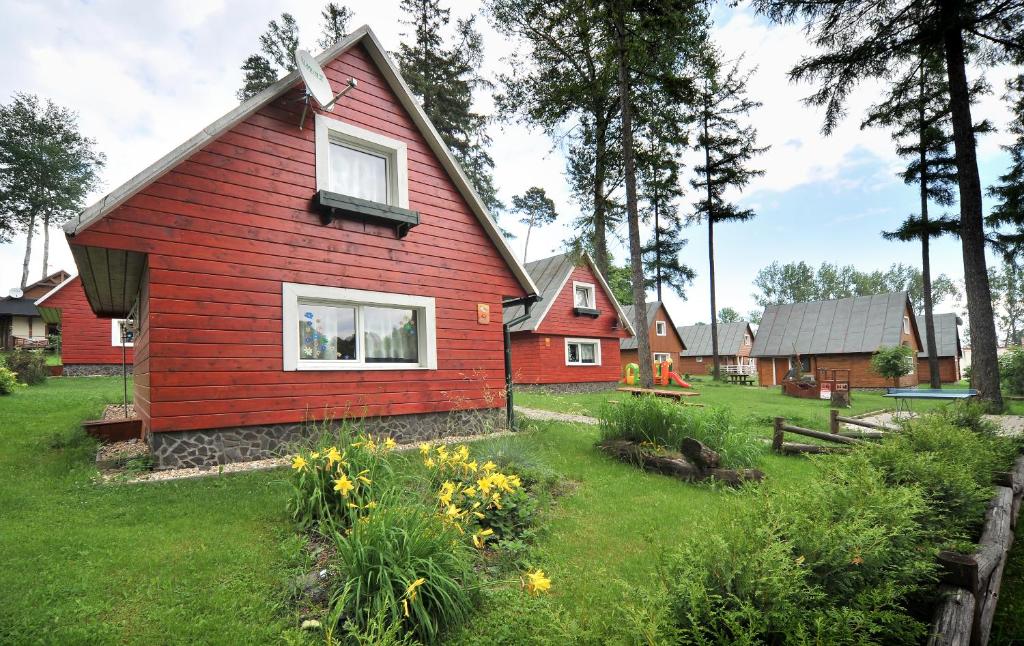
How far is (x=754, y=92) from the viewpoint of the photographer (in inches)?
862

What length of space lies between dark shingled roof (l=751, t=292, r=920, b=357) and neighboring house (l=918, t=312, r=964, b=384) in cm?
577

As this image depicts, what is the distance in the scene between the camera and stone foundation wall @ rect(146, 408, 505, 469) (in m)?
5.81

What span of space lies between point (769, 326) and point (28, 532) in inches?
1252

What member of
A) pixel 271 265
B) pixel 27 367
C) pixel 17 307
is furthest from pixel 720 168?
pixel 17 307

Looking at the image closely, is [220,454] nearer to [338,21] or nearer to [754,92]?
[338,21]

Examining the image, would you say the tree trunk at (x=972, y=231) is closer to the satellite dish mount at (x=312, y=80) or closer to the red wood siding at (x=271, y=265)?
the red wood siding at (x=271, y=265)

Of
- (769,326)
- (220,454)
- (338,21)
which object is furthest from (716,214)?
(220,454)

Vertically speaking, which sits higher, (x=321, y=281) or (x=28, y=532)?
(x=321, y=281)

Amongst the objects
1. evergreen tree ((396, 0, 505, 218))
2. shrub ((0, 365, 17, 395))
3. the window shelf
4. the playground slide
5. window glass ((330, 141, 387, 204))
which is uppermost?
evergreen tree ((396, 0, 505, 218))

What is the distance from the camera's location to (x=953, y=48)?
10.6 metres

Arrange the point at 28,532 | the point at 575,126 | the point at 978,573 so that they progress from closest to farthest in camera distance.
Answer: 1. the point at 978,573
2. the point at 28,532
3. the point at 575,126

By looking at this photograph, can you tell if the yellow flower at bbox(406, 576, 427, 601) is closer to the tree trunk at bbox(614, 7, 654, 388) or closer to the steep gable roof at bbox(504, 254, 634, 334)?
the tree trunk at bbox(614, 7, 654, 388)

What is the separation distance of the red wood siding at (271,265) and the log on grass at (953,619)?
20.6ft

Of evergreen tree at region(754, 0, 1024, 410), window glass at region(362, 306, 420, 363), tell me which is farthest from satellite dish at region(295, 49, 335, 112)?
evergreen tree at region(754, 0, 1024, 410)
